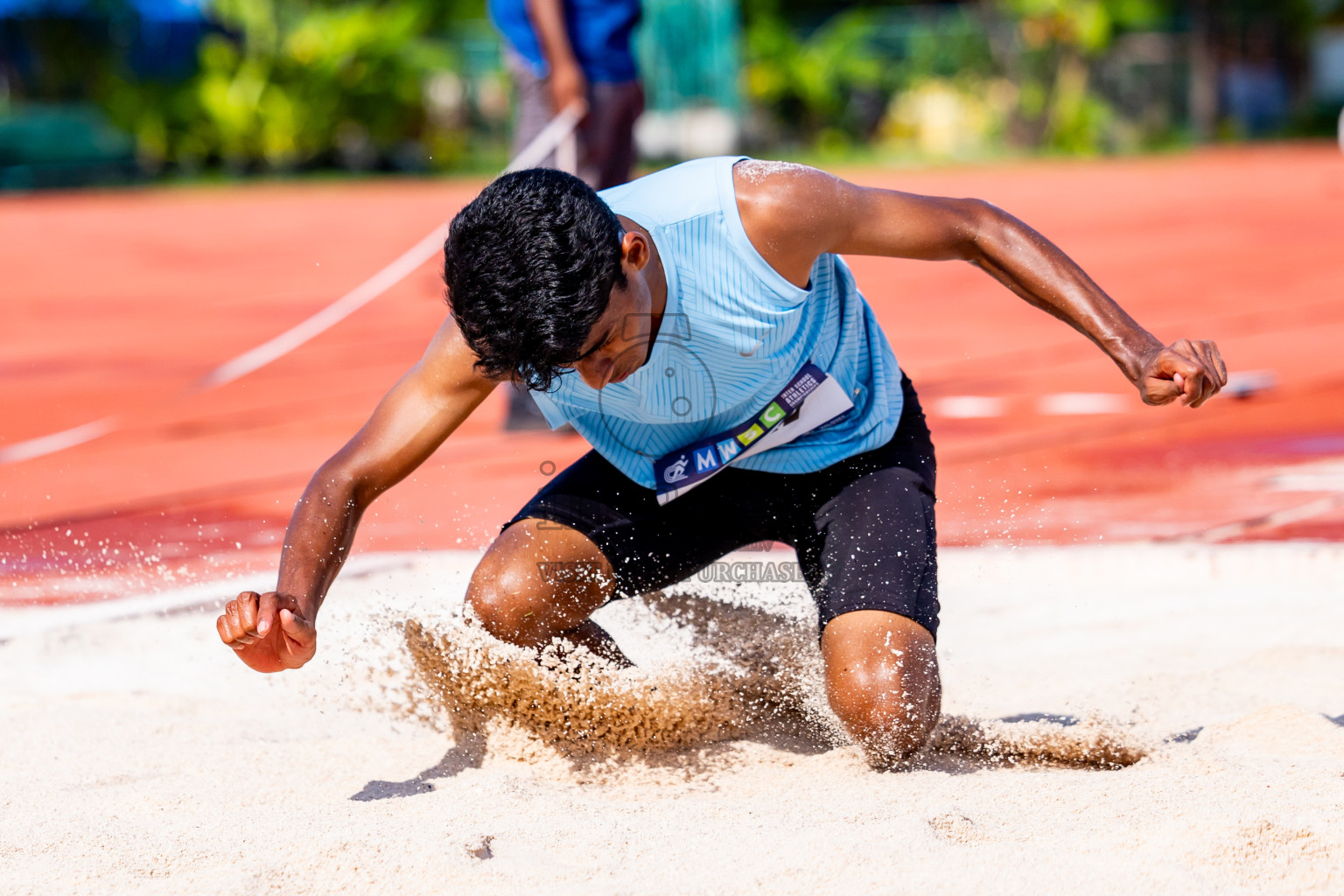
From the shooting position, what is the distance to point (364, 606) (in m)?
3.50

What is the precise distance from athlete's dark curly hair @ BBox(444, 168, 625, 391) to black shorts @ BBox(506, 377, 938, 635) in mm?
673

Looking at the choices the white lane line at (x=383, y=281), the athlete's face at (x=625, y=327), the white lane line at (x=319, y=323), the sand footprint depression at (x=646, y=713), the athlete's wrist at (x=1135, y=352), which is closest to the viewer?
the athlete's face at (x=625, y=327)

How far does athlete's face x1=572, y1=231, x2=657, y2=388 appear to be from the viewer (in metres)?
2.25

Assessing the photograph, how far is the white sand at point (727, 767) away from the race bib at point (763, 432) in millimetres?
429

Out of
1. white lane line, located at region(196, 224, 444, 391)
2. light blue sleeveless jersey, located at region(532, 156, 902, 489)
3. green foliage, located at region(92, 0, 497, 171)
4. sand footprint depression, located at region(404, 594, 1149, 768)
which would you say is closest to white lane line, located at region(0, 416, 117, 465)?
white lane line, located at region(196, 224, 444, 391)

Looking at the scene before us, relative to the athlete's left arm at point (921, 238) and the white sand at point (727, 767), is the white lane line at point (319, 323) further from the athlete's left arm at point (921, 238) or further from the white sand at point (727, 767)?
the athlete's left arm at point (921, 238)

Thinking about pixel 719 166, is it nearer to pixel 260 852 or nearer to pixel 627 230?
pixel 627 230

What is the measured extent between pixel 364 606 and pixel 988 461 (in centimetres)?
231

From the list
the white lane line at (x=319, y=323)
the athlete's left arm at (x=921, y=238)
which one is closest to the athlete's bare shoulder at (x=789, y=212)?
the athlete's left arm at (x=921, y=238)

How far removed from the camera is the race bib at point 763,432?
2.69 meters

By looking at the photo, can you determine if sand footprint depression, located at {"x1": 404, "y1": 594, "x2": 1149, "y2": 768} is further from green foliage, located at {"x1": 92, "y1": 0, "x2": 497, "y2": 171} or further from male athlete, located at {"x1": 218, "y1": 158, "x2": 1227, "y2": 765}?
green foliage, located at {"x1": 92, "y1": 0, "x2": 497, "y2": 171}

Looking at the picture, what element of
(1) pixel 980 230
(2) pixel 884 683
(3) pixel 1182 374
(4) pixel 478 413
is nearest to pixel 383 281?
(4) pixel 478 413

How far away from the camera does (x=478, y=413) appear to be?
20.2ft

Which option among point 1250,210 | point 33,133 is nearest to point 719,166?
point 1250,210
